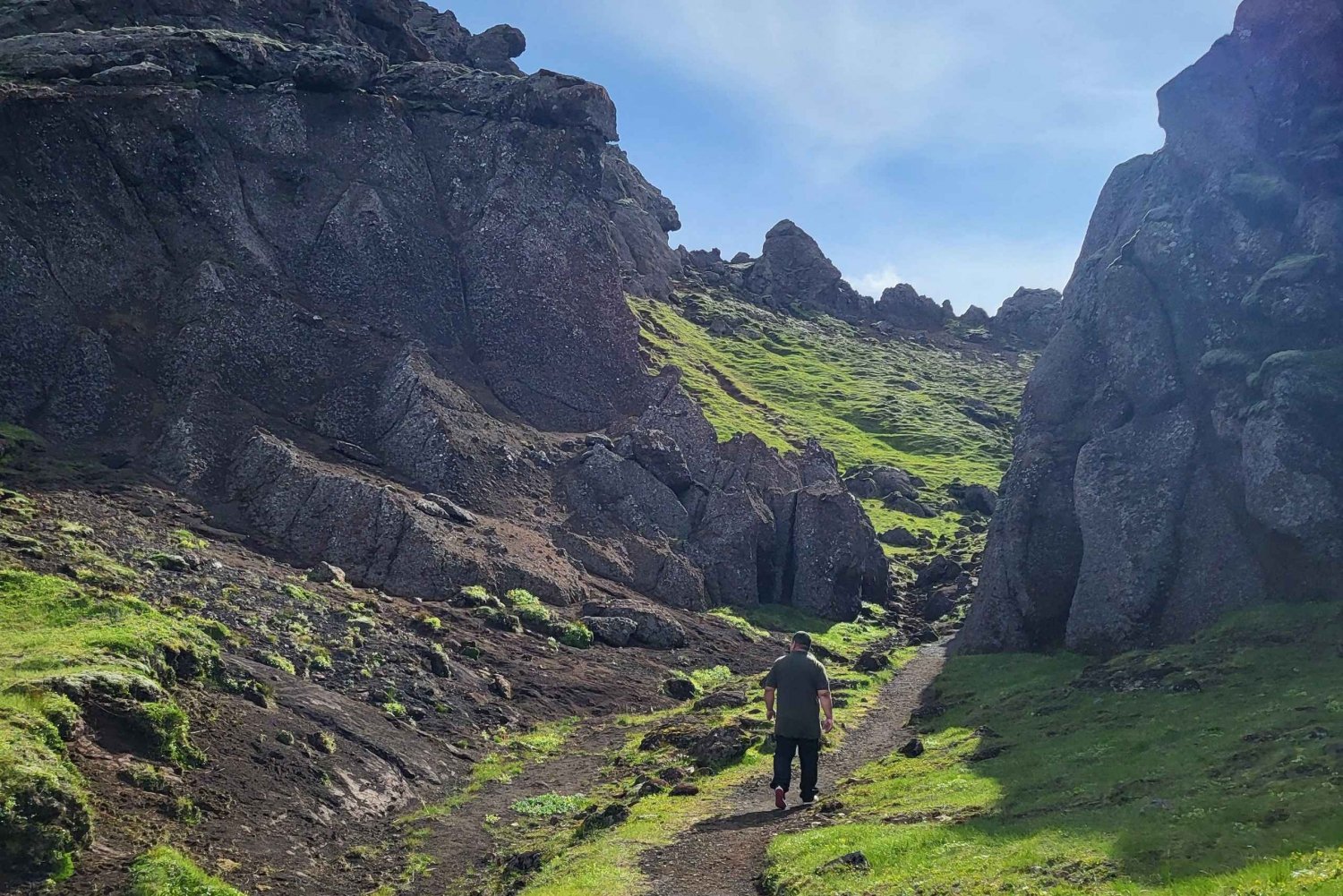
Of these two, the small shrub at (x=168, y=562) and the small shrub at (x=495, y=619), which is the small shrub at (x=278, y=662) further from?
the small shrub at (x=495, y=619)

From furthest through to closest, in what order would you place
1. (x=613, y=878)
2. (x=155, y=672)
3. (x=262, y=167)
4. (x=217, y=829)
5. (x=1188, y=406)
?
(x=262, y=167) → (x=1188, y=406) → (x=155, y=672) → (x=217, y=829) → (x=613, y=878)

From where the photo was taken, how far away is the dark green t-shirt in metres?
24.7

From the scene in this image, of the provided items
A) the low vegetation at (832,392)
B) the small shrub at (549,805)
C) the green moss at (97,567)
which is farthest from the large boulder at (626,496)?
the small shrub at (549,805)

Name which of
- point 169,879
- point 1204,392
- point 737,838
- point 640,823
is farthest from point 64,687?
point 1204,392

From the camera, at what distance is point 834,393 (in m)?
161

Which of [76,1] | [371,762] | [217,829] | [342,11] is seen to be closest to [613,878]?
[217,829]

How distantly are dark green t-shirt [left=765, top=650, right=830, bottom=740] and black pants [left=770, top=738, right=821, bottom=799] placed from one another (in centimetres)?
28

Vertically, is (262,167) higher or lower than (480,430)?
higher

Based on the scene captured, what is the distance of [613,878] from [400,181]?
65898 millimetres

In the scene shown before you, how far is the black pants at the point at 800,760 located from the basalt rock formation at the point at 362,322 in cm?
2688

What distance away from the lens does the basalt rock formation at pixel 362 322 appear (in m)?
51.2

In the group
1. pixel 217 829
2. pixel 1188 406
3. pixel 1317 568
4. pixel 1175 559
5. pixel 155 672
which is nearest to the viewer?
pixel 217 829

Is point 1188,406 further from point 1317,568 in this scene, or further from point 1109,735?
point 1109,735

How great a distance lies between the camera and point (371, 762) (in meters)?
29.3
